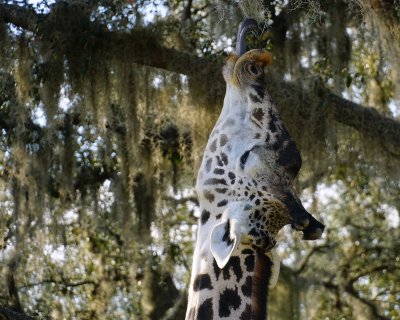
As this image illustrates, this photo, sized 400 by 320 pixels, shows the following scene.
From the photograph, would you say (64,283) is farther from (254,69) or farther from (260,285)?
(260,285)

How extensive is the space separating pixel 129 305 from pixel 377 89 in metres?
3.83

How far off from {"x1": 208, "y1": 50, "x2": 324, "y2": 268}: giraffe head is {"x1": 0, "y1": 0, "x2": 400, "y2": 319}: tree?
6.74ft

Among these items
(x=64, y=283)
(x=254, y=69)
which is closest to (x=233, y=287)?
(x=254, y=69)

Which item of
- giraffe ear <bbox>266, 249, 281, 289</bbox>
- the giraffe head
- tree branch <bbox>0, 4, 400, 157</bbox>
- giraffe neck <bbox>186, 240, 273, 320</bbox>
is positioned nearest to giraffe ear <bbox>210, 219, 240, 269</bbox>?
the giraffe head

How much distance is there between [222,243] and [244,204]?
219 millimetres

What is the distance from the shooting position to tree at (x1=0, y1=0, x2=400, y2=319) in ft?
29.5

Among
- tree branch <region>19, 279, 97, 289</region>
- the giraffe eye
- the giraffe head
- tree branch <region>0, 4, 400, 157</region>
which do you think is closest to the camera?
the giraffe head

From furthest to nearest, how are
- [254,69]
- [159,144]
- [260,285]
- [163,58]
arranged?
[159,144]
[163,58]
[254,69]
[260,285]

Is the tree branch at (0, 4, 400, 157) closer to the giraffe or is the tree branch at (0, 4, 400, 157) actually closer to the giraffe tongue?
the giraffe

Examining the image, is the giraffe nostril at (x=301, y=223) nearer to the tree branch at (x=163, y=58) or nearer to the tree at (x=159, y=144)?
the tree at (x=159, y=144)

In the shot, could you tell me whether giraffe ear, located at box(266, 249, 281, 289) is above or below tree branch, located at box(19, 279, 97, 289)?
above

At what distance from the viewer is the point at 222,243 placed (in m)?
4.38

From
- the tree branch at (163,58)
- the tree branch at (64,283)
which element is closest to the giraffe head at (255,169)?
the tree branch at (163,58)

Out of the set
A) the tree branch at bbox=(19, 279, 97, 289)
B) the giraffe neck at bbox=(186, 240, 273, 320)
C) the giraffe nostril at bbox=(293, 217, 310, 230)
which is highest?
the giraffe nostril at bbox=(293, 217, 310, 230)
